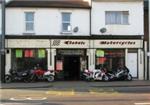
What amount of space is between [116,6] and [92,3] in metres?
2.13

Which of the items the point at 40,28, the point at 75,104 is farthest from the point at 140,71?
the point at 75,104

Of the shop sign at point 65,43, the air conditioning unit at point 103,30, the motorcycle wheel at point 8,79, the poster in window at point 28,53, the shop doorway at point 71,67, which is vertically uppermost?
the air conditioning unit at point 103,30

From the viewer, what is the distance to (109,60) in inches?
1628

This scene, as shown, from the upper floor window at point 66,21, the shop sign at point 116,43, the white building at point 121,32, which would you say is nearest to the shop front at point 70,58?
the shop sign at point 116,43

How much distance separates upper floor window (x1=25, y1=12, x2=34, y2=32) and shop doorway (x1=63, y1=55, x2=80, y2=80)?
3.91 metres

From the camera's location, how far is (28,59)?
40.7 meters

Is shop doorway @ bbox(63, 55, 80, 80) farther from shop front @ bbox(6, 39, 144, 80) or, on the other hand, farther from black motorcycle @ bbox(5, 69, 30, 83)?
black motorcycle @ bbox(5, 69, 30, 83)

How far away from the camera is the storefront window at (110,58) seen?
41.2 m

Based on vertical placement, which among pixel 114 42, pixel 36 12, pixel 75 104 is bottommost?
pixel 75 104

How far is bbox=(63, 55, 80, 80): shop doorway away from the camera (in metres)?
41.4

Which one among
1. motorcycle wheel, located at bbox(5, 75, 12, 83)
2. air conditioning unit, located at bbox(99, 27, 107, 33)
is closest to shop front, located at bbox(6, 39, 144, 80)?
air conditioning unit, located at bbox(99, 27, 107, 33)

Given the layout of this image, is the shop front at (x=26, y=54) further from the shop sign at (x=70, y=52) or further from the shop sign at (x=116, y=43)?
the shop sign at (x=116, y=43)

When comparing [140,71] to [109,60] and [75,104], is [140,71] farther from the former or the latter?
[75,104]

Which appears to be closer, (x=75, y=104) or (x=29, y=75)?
(x=75, y=104)
